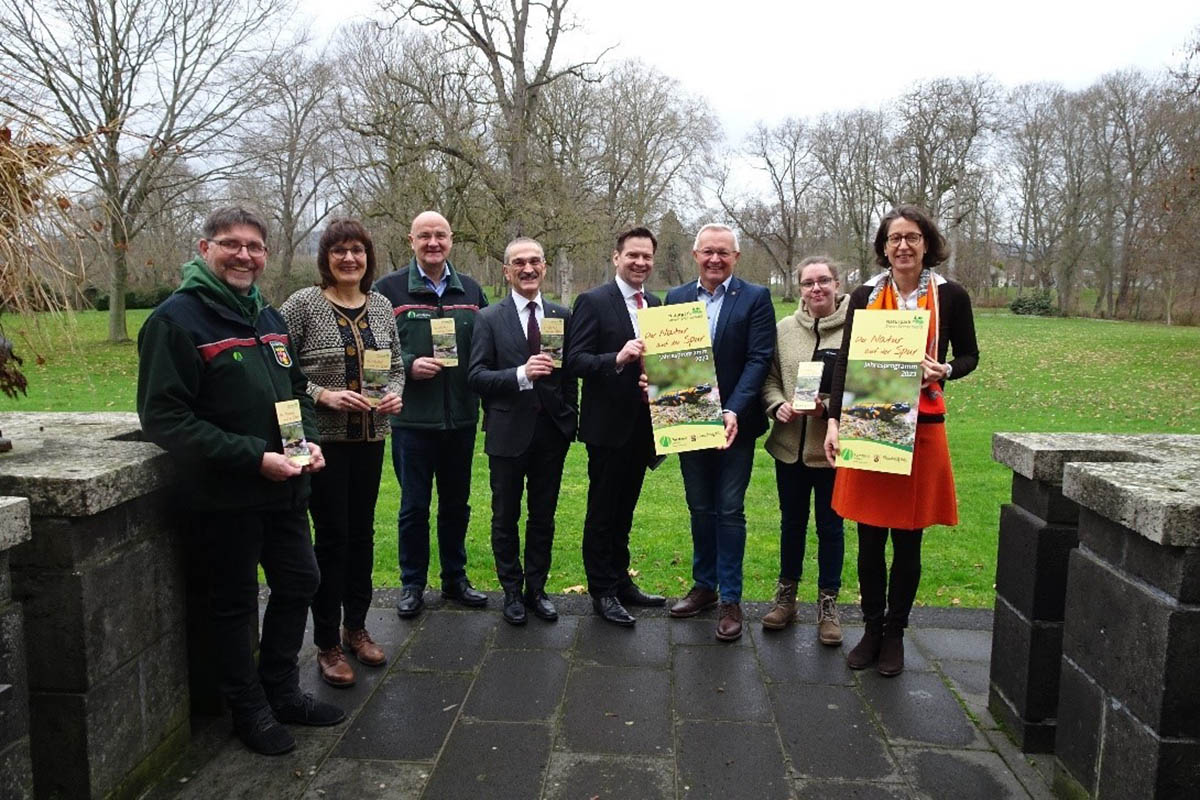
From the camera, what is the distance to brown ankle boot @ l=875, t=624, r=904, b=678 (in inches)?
163

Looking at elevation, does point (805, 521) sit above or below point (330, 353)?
below

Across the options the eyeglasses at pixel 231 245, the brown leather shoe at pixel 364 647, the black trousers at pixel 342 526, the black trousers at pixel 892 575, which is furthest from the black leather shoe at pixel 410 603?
the black trousers at pixel 892 575

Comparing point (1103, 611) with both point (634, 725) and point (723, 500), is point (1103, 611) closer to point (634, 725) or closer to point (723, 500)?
point (634, 725)

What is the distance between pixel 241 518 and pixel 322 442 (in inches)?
29.6

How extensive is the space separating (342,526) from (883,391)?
101 inches

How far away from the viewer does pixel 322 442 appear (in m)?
4.00

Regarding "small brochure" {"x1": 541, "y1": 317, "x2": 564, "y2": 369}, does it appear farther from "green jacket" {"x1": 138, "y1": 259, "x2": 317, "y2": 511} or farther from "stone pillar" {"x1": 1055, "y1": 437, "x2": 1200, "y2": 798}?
"stone pillar" {"x1": 1055, "y1": 437, "x2": 1200, "y2": 798}

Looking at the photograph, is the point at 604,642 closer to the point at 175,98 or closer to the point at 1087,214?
the point at 175,98

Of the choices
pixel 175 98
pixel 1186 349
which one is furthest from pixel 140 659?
pixel 1186 349

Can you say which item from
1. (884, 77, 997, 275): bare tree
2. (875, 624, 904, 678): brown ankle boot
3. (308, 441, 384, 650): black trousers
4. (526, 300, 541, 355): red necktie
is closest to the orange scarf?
(875, 624, 904, 678): brown ankle boot

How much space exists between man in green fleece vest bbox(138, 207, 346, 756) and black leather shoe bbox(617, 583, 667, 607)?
1.92 m

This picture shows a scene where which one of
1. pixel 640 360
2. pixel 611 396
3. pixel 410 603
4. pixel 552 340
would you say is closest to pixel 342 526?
pixel 410 603

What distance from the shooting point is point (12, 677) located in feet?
7.79

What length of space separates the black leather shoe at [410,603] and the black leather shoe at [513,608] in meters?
Result: 0.50
